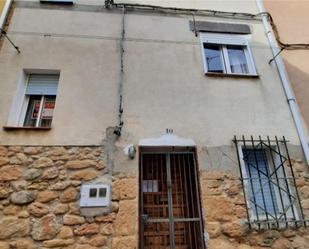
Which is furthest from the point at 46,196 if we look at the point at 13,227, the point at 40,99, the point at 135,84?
the point at 135,84

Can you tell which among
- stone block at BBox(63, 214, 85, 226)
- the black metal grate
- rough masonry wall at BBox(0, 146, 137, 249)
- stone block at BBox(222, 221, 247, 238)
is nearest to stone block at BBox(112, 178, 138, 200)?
rough masonry wall at BBox(0, 146, 137, 249)

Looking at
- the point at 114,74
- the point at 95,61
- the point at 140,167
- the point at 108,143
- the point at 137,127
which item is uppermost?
the point at 95,61

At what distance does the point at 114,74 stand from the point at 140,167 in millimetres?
1802

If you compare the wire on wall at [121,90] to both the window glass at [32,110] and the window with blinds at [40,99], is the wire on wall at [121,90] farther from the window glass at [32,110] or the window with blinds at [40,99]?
the window glass at [32,110]

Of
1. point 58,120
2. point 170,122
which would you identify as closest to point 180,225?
point 170,122

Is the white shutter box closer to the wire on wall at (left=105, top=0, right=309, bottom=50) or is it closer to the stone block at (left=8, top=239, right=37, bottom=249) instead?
the wire on wall at (left=105, top=0, right=309, bottom=50)

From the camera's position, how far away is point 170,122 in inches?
161

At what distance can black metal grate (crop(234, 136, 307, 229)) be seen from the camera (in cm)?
360

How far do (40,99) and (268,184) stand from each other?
4225 mm

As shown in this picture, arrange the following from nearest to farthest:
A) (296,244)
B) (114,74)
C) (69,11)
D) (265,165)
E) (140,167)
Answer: (296,244) < (140,167) < (265,165) < (114,74) < (69,11)

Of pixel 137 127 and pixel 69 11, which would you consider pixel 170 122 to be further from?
pixel 69 11

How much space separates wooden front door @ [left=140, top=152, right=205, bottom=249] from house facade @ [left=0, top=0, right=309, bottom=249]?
2 centimetres

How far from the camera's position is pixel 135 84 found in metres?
4.37

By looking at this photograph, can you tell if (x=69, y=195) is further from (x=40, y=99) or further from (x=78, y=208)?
(x=40, y=99)
